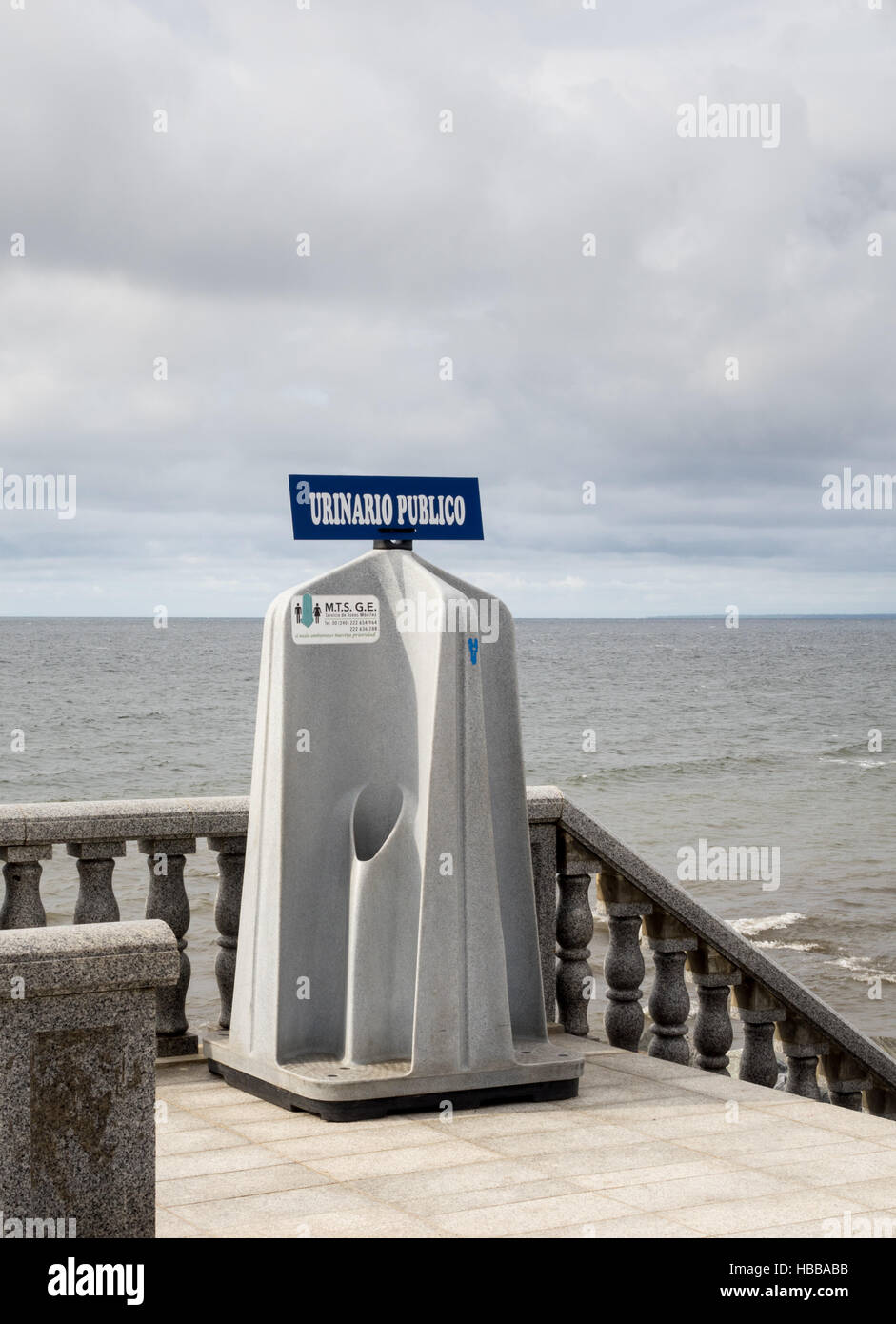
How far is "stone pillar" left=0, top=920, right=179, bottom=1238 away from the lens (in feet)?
11.0

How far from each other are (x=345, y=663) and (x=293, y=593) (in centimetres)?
35

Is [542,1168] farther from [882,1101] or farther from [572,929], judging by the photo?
[882,1101]

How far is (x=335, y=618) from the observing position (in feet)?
19.6

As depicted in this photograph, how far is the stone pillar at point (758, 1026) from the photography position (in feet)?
23.5

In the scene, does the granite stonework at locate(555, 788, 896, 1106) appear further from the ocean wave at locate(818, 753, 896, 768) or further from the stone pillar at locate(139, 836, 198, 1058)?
the ocean wave at locate(818, 753, 896, 768)

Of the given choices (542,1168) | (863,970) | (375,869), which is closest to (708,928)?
(375,869)

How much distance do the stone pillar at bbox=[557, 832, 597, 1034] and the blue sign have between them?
63.8 inches

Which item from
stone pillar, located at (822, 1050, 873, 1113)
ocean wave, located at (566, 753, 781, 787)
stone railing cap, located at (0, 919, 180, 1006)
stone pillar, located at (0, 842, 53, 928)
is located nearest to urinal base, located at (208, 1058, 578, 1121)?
stone pillar, located at (0, 842, 53, 928)

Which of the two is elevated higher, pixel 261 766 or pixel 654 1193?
pixel 261 766

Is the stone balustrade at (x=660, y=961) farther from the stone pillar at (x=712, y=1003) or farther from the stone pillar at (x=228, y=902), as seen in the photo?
the stone pillar at (x=228, y=902)

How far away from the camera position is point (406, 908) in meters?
5.83
